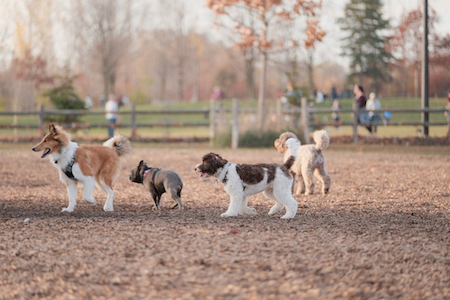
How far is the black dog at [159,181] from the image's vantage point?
271 inches

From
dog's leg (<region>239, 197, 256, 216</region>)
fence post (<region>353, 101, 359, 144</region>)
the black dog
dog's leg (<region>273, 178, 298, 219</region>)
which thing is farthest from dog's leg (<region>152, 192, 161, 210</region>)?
A: fence post (<region>353, 101, 359, 144</region>)

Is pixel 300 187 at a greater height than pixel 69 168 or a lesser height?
lesser

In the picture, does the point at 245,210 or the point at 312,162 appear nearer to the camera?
the point at 245,210

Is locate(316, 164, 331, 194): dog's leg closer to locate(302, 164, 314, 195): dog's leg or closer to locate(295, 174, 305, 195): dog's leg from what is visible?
locate(302, 164, 314, 195): dog's leg

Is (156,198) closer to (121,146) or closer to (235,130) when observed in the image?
(121,146)

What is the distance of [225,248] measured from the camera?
181 inches

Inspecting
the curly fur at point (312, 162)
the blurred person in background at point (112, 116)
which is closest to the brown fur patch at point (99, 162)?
the curly fur at point (312, 162)

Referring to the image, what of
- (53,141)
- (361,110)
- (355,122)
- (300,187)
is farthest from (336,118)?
(53,141)

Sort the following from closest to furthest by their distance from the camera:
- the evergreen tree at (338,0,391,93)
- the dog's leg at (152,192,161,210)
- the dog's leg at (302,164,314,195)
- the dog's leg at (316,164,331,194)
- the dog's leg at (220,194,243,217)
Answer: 1. the dog's leg at (220,194,243,217)
2. the dog's leg at (152,192,161,210)
3. the dog's leg at (302,164,314,195)
4. the dog's leg at (316,164,331,194)
5. the evergreen tree at (338,0,391,93)

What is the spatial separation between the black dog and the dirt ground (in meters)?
0.23

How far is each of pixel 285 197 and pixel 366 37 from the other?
4777cm

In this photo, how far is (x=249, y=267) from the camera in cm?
409

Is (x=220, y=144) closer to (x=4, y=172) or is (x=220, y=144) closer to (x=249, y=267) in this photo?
(x=4, y=172)

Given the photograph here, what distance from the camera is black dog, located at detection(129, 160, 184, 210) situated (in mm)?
6895
